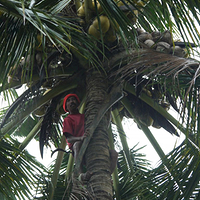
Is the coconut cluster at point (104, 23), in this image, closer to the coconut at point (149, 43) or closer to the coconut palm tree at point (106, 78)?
the coconut palm tree at point (106, 78)

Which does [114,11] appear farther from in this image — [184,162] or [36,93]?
[184,162]

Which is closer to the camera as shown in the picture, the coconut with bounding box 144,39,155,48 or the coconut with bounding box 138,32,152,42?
the coconut with bounding box 144,39,155,48

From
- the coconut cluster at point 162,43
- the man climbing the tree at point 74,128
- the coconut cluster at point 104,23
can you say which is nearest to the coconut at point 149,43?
the coconut cluster at point 162,43

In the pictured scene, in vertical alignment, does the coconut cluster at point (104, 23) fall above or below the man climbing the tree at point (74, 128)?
above

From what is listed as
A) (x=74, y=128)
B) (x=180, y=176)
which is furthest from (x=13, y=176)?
(x=180, y=176)

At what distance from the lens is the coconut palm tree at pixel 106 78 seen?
2.65 metres

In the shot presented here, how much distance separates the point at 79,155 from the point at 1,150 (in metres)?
1.05

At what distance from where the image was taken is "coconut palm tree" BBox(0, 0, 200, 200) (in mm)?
2646

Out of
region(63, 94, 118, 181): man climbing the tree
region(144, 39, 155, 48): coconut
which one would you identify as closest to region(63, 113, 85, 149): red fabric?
region(63, 94, 118, 181): man climbing the tree

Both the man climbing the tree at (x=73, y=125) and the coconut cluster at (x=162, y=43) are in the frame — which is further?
the coconut cluster at (x=162, y=43)

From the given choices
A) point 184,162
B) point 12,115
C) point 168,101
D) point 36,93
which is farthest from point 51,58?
point 184,162

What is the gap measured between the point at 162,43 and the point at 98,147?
1186 millimetres

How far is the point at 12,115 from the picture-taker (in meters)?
3.61

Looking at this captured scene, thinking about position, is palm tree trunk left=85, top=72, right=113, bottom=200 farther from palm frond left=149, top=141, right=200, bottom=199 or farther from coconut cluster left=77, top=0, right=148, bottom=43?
palm frond left=149, top=141, right=200, bottom=199
